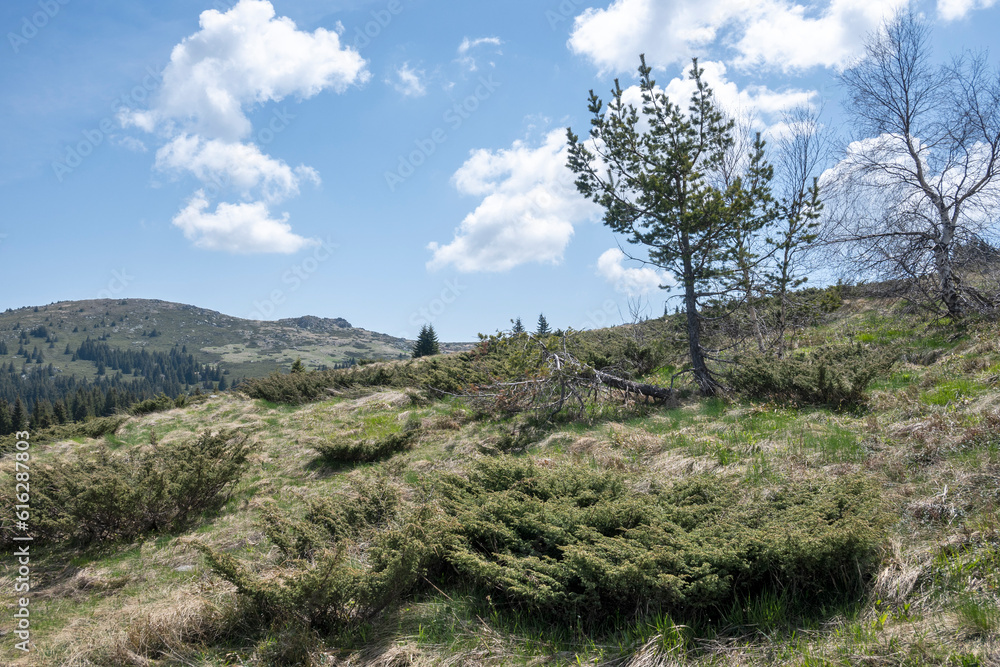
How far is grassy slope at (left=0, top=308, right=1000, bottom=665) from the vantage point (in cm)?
275

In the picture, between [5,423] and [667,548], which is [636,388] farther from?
[5,423]

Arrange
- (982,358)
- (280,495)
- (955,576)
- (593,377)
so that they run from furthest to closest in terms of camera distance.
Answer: (593,377)
(982,358)
(280,495)
(955,576)

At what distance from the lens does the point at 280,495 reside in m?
Answer: 6.80

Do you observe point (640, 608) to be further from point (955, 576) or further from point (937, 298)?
point (937, 298)

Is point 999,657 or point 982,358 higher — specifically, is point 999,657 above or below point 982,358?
below

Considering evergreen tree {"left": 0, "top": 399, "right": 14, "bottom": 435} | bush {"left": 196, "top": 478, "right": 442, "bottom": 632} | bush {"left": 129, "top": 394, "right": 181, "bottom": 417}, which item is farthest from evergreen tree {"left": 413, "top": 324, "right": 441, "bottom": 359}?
evergreen tree {"left": 0, "top": 399, "right": 14, "bottom": 435}

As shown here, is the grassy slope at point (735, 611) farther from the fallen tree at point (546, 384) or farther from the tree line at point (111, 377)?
the tree line at point (111, 377)

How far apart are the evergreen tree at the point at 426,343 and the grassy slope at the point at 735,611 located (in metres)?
27.8

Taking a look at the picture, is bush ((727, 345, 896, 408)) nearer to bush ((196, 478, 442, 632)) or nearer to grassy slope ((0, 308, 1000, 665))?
grassy slope ((0, 308, 1000, 665))

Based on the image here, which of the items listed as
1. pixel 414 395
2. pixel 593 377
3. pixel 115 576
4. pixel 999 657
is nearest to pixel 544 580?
pixel 999 657

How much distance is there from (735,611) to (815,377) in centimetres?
612

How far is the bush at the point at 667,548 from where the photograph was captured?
10.0 feet

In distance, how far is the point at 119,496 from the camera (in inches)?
210

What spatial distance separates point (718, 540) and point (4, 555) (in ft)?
24.3
